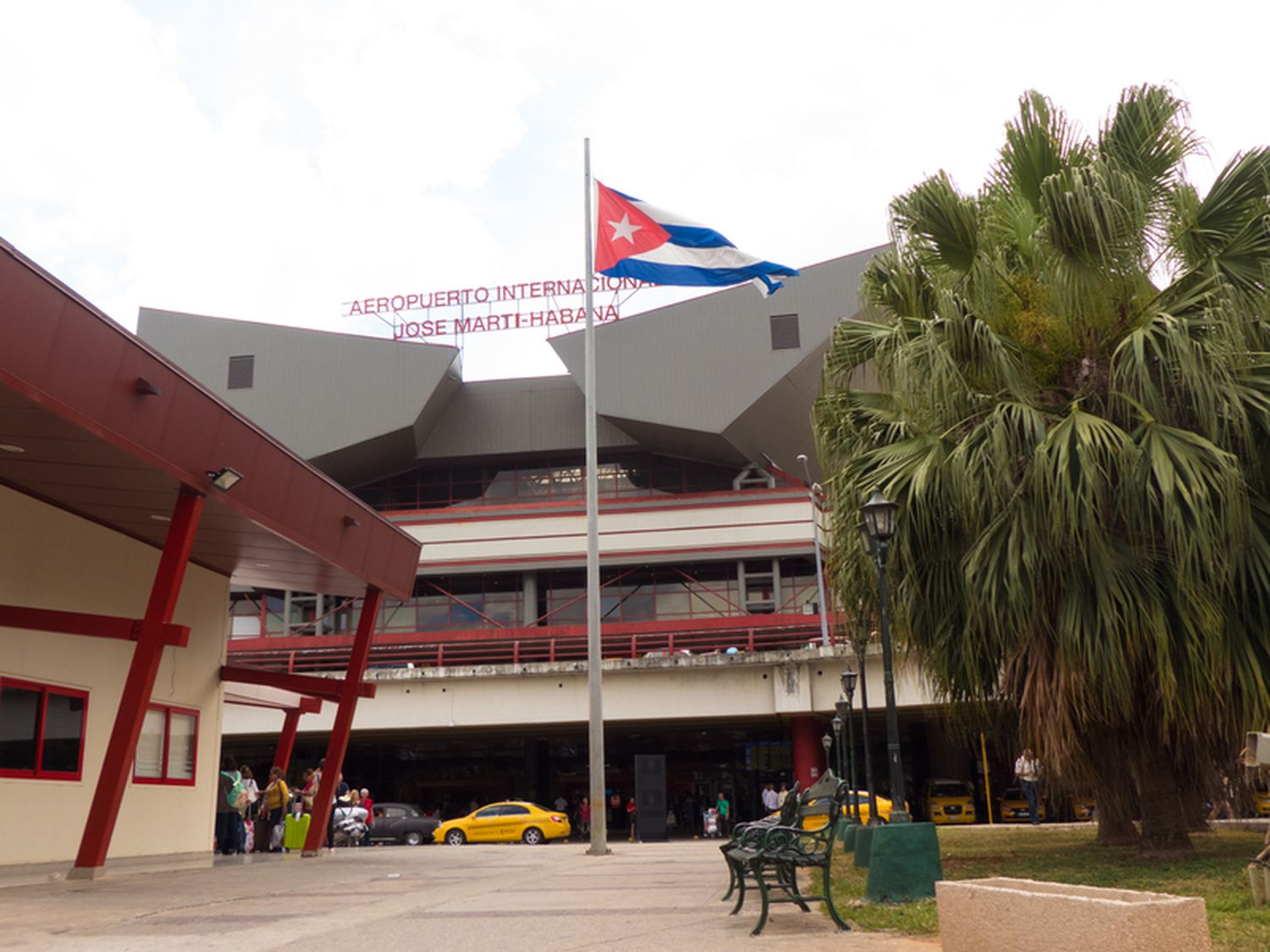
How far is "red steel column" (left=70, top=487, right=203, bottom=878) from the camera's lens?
13648 millimetres

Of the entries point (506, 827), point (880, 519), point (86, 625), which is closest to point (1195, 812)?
point (880, 519)

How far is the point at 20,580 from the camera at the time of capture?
49.8 ft

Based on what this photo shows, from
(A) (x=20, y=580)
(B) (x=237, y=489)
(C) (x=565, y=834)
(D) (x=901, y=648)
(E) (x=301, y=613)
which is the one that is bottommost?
(C) (x=565, y=834)

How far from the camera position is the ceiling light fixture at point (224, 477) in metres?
14.1

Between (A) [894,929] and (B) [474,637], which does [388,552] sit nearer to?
(A) [894,929]

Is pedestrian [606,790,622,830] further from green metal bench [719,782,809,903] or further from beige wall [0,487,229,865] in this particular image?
green metal bench [719,782,809,903]

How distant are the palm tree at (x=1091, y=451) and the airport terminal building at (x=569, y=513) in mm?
27855

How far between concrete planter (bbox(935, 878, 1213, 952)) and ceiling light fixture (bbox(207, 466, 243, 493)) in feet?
32.9

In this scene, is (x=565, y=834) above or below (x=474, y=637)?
below

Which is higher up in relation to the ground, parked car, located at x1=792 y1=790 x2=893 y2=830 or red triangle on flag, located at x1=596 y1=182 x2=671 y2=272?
red triangle on flag, located at x1=596 y1=182 x2=671 y2=272

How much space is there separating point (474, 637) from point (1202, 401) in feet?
115

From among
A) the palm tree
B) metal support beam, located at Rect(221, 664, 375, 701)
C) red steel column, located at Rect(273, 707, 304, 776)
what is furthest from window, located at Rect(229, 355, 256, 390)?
the palm tree

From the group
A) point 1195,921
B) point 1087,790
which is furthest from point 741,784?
point 1195,921

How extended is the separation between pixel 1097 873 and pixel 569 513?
120 feet
